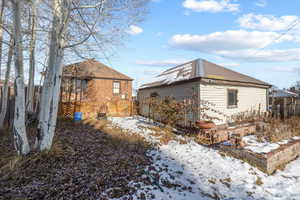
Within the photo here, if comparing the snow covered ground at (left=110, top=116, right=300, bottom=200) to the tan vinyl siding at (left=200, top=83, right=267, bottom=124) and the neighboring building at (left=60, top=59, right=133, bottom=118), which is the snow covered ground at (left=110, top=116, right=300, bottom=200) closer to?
the tan vinyl siding at (left=200, top=83, right=267, bottom=124)

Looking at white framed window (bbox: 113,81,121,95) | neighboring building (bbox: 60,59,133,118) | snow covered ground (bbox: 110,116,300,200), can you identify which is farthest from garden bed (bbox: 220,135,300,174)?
white framed window (bbox: 113,81,121,95)

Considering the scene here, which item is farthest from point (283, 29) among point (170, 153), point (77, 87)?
point (77, 87)

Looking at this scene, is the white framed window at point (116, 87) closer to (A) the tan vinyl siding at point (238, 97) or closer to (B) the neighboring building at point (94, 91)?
(B) the neighboring building at point (94, 91)

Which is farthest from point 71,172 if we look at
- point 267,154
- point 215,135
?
point 215,135

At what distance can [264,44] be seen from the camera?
40.0ft

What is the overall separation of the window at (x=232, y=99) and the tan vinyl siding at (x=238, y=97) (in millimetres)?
190

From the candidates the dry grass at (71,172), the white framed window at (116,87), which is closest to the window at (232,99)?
the dry grass at (71,172)

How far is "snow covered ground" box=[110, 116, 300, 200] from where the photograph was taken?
312 cm

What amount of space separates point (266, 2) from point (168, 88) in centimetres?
679

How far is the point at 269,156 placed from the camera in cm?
457

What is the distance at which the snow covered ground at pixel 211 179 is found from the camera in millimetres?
3121

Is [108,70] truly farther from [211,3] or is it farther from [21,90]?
[21,90]

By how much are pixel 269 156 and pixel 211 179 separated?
2306 millimetres

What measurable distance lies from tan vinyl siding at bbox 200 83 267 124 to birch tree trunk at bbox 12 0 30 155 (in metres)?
7.31
